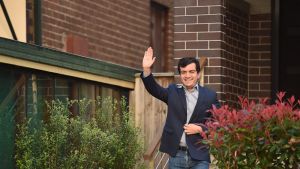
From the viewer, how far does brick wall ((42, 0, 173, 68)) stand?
17.2 m

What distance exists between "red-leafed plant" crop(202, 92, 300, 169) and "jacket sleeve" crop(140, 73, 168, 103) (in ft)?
4.95

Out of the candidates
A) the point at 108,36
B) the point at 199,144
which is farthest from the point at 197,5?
the point at 108,36

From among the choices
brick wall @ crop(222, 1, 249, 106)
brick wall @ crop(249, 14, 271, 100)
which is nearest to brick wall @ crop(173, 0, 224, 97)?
brick wall @ crop(222, 1, 249, 106)

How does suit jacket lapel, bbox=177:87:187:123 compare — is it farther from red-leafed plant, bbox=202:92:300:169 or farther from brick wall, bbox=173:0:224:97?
brick wall, bbox=173:0:224:97

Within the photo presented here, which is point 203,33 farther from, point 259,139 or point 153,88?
point 259,139

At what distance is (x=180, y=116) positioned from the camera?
10.2m

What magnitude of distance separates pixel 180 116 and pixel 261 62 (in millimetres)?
Answer: 4053

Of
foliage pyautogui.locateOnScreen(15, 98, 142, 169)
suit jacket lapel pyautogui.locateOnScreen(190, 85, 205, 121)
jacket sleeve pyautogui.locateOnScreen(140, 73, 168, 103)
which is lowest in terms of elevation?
foliage pyautogui.locateOnScreen(15, 98, 142, 169)

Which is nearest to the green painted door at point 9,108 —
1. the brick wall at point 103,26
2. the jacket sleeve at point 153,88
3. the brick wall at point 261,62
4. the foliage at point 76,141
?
the foliage at point 76,141

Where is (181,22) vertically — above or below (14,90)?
above

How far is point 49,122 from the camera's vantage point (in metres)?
11.5

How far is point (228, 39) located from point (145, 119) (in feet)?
4.67

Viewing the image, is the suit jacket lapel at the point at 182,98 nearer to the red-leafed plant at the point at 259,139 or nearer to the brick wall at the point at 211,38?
the red-leafed plant at the point at 259,139

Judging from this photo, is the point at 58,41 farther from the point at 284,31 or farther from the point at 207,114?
the point at 207,114
